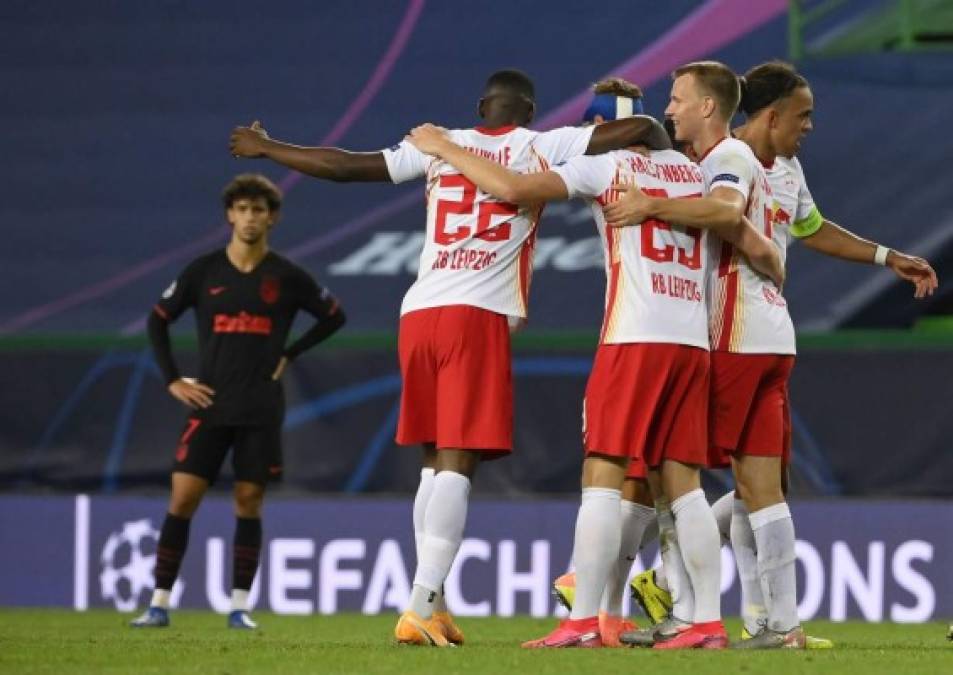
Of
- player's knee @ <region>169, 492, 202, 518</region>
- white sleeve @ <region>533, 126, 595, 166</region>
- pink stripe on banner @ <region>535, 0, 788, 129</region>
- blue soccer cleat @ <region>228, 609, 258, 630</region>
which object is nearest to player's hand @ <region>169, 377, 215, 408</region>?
player's knee @ <region>169, 492, 202, 518</region>

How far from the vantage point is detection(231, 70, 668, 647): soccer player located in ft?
21.7

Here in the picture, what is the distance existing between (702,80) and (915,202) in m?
6.42

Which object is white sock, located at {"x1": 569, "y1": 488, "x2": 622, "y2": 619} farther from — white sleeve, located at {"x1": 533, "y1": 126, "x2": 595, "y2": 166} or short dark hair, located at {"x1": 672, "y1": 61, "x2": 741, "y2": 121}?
short dark hair, located at {"x1": 672, "y1": 61, "x2": 741, "y2": 121}

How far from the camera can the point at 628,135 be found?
6.63m

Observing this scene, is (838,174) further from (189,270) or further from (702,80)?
(702,80)

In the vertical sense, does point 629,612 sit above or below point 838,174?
below

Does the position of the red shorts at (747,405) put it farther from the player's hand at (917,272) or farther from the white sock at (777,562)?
the player's hand at (917,272)

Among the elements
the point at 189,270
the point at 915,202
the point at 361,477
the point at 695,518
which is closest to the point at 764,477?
the point at 695,518

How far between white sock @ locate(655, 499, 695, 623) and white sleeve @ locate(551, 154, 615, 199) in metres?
1.13

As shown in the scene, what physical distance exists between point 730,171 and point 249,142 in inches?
61.8

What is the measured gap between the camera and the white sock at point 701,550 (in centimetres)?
650

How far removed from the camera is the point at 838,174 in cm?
1323

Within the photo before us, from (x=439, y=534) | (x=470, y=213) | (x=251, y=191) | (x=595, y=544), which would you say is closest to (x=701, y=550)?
(x=595, y=544)

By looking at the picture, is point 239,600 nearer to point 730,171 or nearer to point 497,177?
point 497,177
